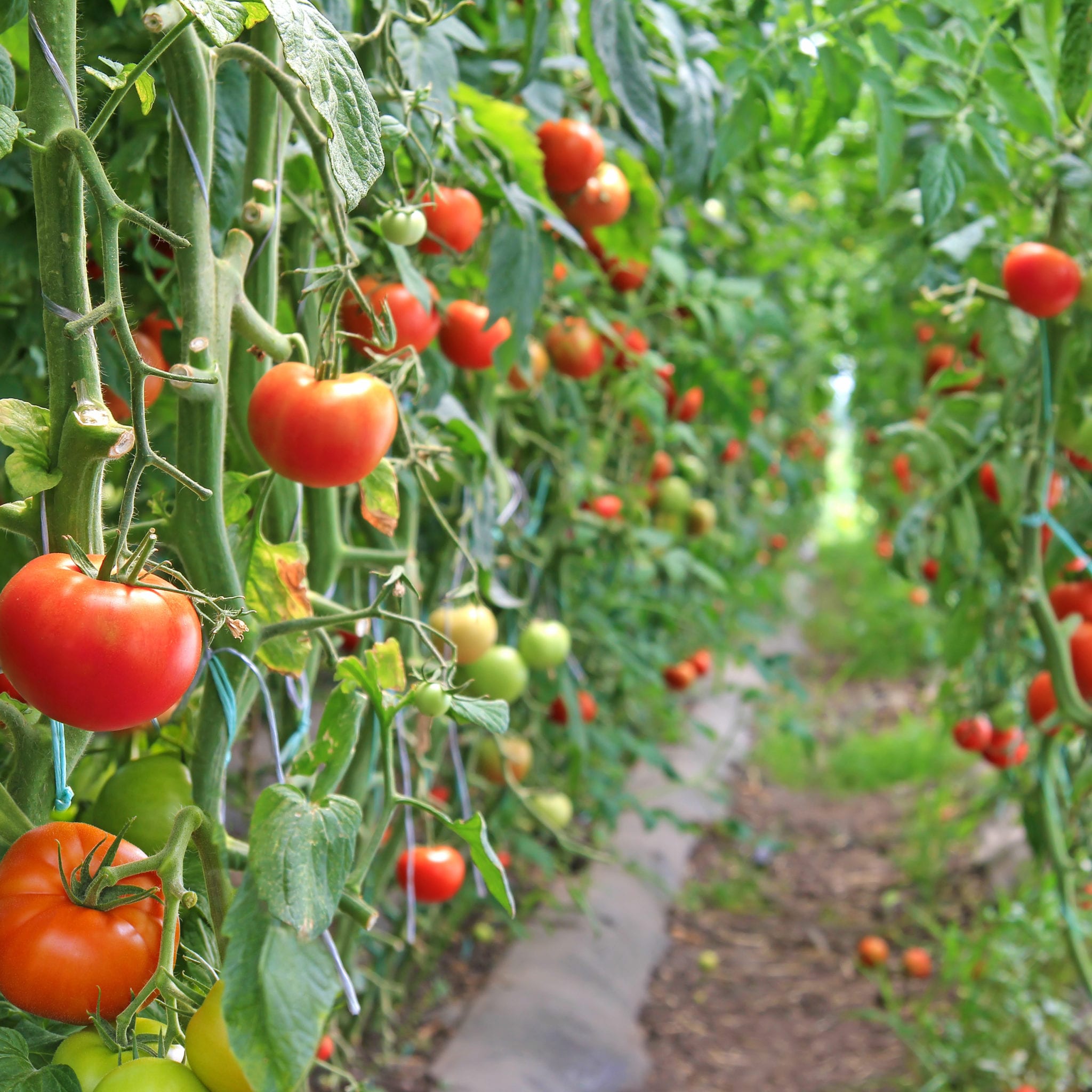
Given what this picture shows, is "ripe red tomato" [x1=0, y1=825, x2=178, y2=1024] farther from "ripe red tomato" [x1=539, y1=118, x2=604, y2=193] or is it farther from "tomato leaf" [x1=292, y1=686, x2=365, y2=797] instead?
"ripe red tomato" [x1=539, y1=118, x2=604, y2=193]

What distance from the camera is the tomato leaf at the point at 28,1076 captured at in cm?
48

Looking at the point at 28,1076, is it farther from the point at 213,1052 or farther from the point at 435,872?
the point at 435,872

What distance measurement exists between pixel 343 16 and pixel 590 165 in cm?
46

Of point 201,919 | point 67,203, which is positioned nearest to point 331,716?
point 201,919

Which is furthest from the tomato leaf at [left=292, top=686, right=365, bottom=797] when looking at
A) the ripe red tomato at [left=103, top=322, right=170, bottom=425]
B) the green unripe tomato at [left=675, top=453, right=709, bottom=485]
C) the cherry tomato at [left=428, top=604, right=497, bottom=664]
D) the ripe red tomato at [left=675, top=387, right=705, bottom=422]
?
the green unripe tomato at [left=675, top=453, right=709, bottom=485]

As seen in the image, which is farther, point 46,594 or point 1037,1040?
point 1037,1040

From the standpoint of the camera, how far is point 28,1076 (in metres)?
0.49

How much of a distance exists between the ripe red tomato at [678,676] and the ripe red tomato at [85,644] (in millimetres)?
2181

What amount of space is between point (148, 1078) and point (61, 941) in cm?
8

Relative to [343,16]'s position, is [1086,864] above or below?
below

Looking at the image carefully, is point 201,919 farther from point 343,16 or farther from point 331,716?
point 343,16

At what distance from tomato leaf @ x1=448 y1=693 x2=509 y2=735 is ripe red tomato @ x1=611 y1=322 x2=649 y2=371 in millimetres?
1124

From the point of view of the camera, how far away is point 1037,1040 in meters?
1.93

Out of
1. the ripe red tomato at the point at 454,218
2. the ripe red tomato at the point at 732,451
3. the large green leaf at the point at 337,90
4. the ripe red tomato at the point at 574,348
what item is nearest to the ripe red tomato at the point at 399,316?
→ the ripe red tomato at the point at 454,218
